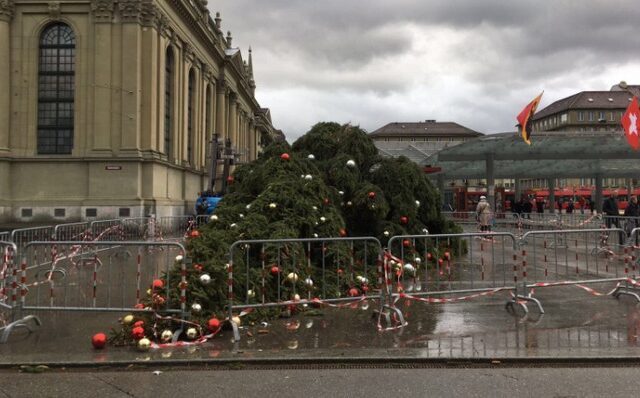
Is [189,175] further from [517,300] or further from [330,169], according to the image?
[517,300]

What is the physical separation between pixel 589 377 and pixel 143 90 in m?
27.1

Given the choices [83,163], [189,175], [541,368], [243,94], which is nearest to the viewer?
[541,368]

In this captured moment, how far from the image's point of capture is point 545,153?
2861 cm

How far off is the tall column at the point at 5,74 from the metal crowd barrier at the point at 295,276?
23886mm

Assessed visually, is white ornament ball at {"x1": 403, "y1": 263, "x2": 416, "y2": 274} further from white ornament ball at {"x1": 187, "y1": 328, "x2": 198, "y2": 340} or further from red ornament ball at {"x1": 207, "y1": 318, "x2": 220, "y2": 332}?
white ornament ball at {"x1": 187, "y1": 328, "x2": 198, "y2": 340}

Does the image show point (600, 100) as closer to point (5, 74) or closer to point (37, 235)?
point (5, 74)

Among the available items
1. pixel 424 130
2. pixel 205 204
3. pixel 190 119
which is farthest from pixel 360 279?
pixel 424 130

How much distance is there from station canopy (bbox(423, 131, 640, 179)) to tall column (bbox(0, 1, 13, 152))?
22517 mm

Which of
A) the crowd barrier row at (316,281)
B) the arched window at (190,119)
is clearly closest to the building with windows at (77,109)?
the arched window at (190,119)

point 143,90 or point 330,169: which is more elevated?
point 143,90

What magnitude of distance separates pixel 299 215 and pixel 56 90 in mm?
23793

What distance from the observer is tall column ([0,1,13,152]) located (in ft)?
86.3

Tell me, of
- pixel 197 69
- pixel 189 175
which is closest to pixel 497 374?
pixel 189 175

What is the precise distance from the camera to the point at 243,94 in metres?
62.1
